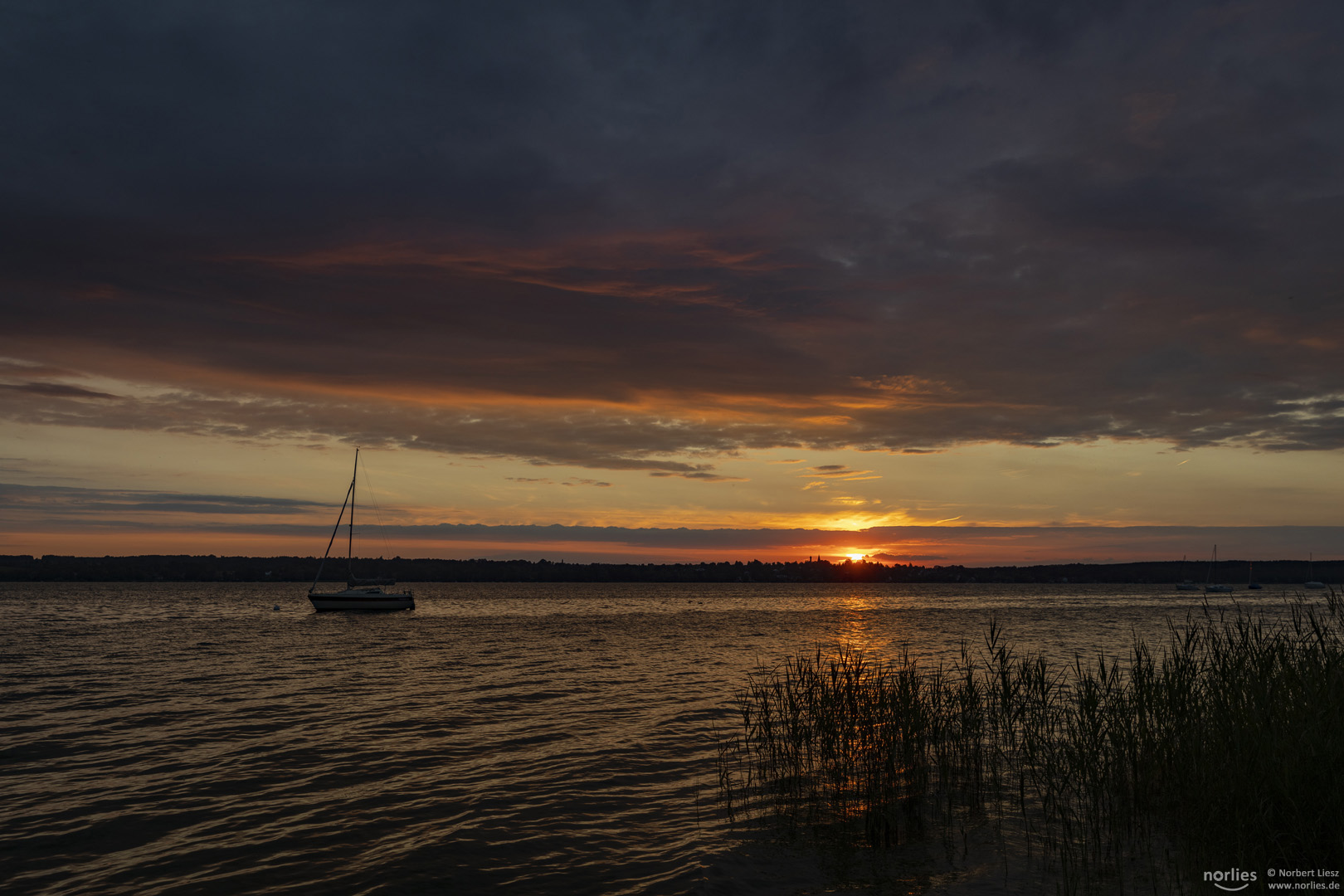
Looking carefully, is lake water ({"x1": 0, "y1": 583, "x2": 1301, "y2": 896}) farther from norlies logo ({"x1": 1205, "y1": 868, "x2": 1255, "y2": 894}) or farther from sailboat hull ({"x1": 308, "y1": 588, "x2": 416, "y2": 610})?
sailboat hull ({"x1": 308, "y1": 588, "x2": 416, "y2": 610})

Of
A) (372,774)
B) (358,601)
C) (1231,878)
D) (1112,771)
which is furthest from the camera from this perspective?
(358,601)

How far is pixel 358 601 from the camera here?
90.9 metres

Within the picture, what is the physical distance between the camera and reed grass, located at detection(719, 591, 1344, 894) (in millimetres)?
9680

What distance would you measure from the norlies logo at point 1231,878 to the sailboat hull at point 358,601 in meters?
94.0

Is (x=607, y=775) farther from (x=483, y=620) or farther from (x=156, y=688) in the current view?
(x=483, y=620)

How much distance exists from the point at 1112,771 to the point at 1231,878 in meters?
4.58

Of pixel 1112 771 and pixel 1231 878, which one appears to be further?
pixel 1112 771

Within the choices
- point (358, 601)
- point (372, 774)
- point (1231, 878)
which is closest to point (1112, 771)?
point (1231, 878)

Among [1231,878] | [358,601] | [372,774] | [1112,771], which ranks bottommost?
[358,601]

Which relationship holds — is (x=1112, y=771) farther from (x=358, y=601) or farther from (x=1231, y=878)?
(x=358, y=601)

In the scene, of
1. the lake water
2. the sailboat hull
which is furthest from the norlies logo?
the sailboat hull

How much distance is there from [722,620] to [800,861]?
79.5 metres

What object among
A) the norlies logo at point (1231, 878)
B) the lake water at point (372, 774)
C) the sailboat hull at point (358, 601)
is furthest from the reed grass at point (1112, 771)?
the sailboat hull at point (358, 601)

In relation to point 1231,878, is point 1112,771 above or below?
below
